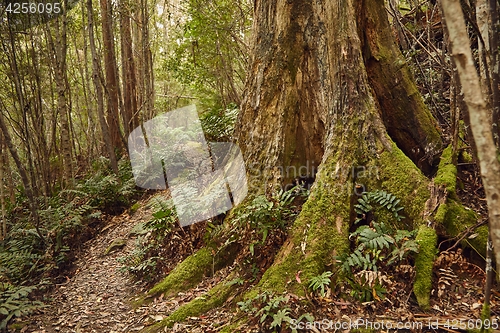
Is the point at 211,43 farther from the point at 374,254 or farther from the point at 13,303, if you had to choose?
the point at 374,254

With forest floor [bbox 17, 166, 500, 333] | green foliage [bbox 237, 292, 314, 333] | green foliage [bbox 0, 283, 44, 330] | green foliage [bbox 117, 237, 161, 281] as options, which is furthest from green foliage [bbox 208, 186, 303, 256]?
green foliage [bbox 0, 283, 44, 330]

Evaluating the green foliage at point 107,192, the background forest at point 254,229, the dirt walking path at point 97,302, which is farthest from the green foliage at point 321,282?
the green foliage at point 107,192

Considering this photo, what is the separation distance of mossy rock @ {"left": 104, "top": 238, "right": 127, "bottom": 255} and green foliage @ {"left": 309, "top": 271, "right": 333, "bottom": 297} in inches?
190

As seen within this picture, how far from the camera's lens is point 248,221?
4.55 m

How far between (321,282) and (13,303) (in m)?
4.69

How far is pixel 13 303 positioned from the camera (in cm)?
523

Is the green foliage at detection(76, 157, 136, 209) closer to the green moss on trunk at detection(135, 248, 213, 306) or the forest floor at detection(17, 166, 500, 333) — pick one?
the forest floor at detection(17, 166, 500, 333)

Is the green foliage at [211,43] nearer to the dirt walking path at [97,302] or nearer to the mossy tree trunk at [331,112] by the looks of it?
the mossy tree trunk at [331,112]

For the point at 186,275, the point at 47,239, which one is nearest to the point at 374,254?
the point at 186,275

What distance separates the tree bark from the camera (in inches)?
82.2

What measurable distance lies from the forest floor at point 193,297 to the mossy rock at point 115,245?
0.20 feet

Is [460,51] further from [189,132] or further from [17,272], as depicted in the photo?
[189,132]

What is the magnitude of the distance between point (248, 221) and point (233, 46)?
10.4m

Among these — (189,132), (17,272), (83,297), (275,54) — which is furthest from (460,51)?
(189,132)
